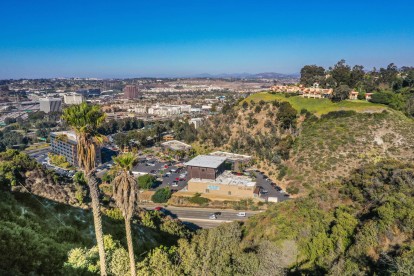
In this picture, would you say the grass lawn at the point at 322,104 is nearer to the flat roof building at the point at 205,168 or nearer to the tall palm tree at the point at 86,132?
the flat roof building at the point at 205,168

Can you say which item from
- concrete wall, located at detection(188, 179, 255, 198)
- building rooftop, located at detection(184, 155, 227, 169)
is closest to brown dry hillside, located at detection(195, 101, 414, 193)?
concrete wall, located at detection(188, 179, 255, 198)

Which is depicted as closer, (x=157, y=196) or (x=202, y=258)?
(x=202, y=258)

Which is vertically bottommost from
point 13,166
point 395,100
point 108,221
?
point 108,221

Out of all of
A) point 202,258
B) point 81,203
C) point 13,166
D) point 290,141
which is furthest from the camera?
point 290,141

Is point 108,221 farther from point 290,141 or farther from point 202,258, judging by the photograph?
point 290,141

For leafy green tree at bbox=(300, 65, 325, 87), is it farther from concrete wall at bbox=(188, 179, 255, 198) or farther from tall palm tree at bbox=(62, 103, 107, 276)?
tall palm tree at bbox=(62, 103, 107, 276)

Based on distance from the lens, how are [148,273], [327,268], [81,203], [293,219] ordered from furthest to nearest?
1. [81,203]
2. [293,219]
3. [327,268]
4. [148,273]

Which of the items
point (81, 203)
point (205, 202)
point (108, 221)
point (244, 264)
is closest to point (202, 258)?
point (244, 264)

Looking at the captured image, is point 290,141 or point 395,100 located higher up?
point 395,100
